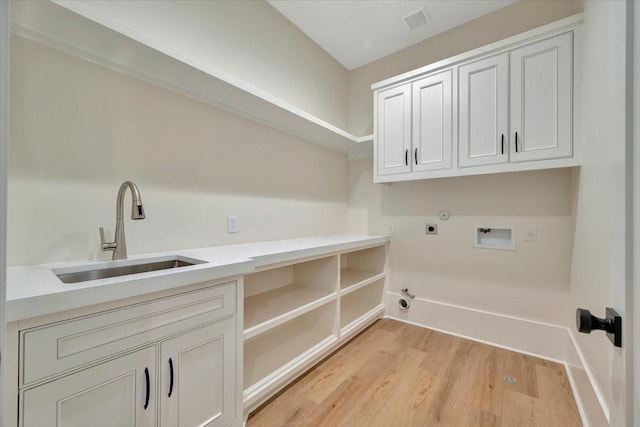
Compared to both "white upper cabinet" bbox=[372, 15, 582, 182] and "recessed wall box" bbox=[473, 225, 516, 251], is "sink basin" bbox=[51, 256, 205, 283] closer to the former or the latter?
"white upper cabinet" bbox=[372, 15, 582, 182]

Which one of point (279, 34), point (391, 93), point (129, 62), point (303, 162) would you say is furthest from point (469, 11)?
point (129, 62)

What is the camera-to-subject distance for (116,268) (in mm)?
1264

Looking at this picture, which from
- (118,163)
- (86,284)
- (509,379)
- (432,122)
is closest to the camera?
(86,284)

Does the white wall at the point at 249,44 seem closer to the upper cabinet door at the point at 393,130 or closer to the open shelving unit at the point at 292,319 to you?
the upper cabinet door at the point at 393,130

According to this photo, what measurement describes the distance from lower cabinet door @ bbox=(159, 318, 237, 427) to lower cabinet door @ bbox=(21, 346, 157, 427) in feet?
0.19

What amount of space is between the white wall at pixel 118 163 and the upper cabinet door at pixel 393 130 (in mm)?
996

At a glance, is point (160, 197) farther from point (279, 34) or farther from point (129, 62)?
point (279, 34)

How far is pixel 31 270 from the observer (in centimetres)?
106

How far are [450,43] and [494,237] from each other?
1865 mm

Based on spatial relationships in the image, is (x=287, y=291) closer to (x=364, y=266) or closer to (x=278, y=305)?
(x=278, y=305)

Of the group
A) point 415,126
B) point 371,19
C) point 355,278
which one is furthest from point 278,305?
point 371,19

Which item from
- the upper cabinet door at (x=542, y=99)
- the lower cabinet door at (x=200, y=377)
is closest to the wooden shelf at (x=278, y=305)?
the lower cabinet door at (x=200, y=377)

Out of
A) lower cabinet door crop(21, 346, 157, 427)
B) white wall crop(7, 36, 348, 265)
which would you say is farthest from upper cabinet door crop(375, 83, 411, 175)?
lower cabinet door crop(21, 346, 157, 427)

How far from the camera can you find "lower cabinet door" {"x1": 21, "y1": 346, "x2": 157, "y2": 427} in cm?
78
